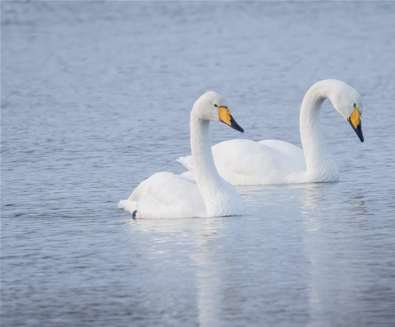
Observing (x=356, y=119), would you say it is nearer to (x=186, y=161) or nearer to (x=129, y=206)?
(x=186, y=161)

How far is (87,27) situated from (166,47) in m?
6.02

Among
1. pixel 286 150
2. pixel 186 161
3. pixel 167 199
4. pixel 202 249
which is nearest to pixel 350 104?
pixel 286 150

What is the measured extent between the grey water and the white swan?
0.20 meters

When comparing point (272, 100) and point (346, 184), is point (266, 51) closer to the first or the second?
point (272, 100)

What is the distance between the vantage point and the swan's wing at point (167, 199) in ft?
42.8

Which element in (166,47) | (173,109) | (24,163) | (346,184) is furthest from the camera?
(166,47)

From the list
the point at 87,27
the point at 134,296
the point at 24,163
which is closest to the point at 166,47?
the point at 87,27

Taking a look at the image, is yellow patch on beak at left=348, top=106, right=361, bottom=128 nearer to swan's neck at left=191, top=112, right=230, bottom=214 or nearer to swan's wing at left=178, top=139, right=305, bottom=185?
swan's wing at left=178, top=139, right=305, bottom=185

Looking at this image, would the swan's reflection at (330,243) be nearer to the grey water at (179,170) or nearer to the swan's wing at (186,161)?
the grey water at (179,170)

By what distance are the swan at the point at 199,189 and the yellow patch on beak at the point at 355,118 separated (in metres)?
1.99

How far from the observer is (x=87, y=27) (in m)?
35.3

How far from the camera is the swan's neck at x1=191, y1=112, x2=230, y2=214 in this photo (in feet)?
42.7

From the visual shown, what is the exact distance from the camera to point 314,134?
1558cm

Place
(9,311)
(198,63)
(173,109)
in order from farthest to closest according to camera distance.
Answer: (198,63) < (173,109) < (9,311)
